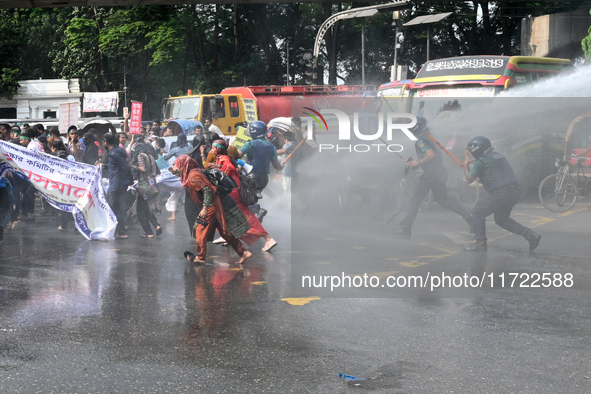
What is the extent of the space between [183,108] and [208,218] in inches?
625

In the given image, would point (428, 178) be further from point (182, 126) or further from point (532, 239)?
point (182, 126)

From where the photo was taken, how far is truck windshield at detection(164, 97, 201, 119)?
2389 centimetres

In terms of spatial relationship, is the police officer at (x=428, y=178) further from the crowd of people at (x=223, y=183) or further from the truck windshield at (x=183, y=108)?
the truck windshield at (x=183, y=108)

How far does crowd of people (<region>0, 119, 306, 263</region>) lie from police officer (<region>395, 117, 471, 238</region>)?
7.22ft

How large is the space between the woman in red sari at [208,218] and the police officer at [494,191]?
116 inches

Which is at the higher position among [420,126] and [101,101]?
[101,101]

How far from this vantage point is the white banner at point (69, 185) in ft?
36.5

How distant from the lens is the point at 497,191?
959cm

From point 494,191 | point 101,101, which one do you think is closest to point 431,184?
point 494,191

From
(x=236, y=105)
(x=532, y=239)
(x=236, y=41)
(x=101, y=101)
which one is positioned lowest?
(x=532, y=239)

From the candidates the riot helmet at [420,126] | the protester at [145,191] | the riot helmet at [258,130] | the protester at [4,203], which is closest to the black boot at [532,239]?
the riot helmet at [420,126]

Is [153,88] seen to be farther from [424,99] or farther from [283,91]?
[424,99]

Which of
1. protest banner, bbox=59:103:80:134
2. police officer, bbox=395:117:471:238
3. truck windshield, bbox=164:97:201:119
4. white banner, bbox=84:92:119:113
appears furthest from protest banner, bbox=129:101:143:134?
white banner, bbox=84:92:119:113

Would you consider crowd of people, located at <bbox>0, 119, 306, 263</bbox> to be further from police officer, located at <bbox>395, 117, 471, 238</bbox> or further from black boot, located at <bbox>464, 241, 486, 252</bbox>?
black boot, located at <bbox>464, 241, 486, 252</bbox>
